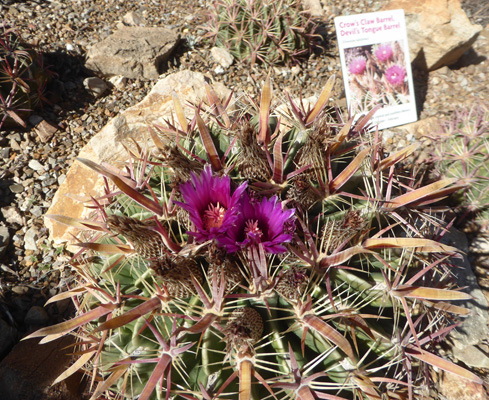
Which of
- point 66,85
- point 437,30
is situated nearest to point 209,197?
point 66,85

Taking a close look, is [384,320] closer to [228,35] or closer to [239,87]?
[239,87]

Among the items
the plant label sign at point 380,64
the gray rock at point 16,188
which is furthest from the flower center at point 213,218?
the plant label sign at point 380,64

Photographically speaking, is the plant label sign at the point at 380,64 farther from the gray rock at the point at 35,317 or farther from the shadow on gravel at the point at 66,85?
the gray rock at the point at 35,317

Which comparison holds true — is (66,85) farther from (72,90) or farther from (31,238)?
(31,238)

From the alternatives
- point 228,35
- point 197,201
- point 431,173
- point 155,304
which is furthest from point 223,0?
point 155,304

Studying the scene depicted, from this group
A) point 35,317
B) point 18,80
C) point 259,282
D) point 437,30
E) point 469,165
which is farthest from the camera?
point 437,30

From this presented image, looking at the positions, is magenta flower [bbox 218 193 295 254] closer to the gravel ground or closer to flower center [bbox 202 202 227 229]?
flower center [bbox 202 202 227 229]
